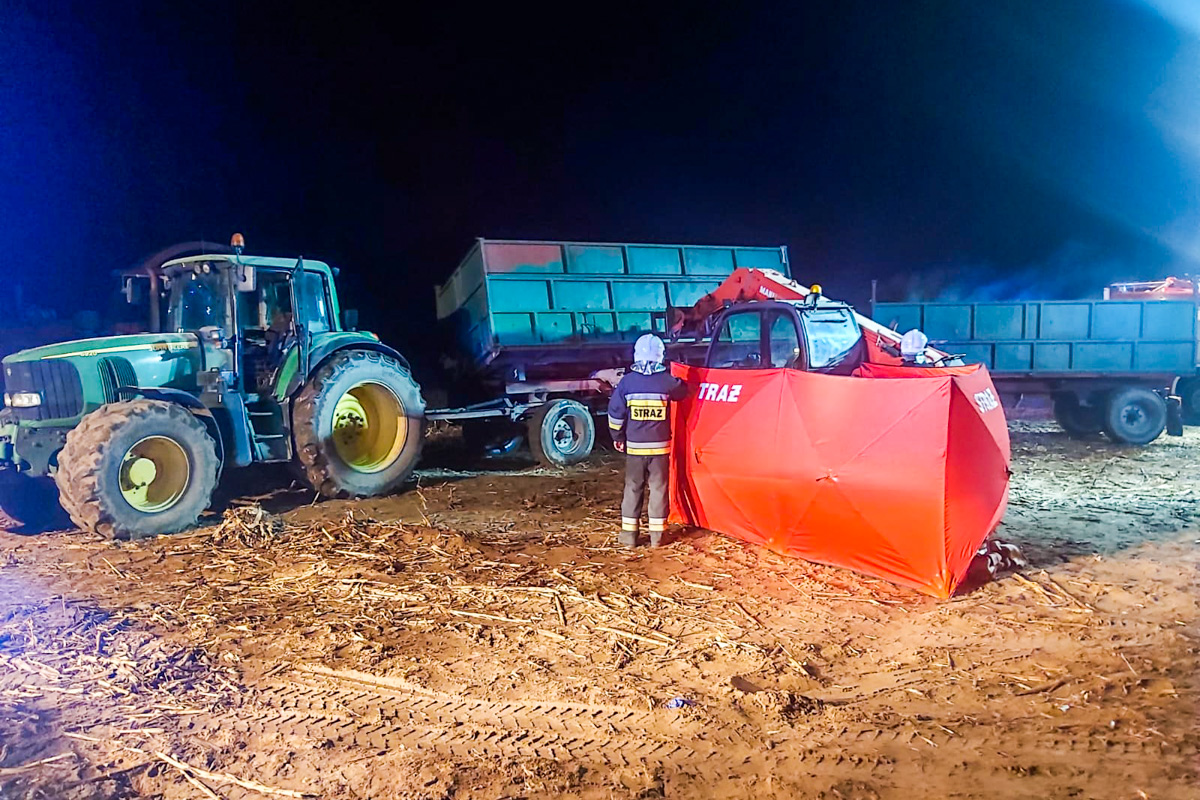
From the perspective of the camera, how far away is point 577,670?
14.5 ft

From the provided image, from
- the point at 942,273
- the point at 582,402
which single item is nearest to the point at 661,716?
the point at 582,402

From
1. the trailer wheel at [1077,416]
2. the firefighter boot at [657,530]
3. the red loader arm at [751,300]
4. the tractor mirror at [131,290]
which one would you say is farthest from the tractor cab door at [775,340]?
the trailer wheel at [1077,416]

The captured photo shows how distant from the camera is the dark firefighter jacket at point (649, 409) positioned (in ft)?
22.2

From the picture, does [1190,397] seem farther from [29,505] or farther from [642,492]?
[29,505]

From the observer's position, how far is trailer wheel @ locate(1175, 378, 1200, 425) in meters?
13.0

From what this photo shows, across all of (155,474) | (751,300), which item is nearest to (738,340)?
(751,300)

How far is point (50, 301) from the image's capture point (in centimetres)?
1681

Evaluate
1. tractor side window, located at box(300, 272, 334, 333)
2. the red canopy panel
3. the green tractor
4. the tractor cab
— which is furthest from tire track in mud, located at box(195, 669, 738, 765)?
tractor side window, located at box(300, 272, 334, 333)

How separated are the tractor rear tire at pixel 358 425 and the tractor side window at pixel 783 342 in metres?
4.02

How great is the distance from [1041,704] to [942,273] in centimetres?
2088

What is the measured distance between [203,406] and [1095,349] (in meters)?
12.3

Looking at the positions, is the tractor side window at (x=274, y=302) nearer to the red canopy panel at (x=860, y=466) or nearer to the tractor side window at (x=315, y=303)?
the tractor side window at (x=315, y=303)

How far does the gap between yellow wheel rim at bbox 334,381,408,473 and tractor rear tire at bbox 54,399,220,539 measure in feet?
5.94

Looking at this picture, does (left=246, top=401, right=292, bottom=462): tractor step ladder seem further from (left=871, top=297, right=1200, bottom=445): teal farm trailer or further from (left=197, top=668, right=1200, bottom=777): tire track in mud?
(left=871, top=297, right=1200, bottom=445): teal farm trailer
